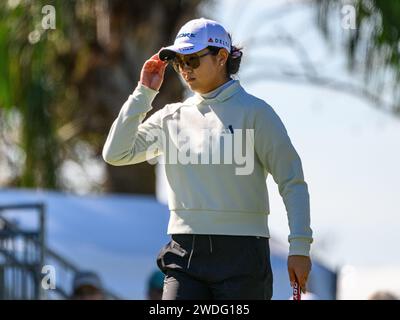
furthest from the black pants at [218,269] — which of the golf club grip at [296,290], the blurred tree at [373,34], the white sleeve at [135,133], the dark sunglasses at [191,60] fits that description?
the blurred tree at [373,34]

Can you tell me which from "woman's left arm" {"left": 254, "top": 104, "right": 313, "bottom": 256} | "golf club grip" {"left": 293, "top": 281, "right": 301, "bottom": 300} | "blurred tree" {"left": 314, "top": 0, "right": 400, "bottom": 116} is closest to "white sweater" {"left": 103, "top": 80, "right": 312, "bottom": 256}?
"woman's left arm" {"left": 254, "top": 104, "right": 313, "bottom": 256}

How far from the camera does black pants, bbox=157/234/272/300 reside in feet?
16.7

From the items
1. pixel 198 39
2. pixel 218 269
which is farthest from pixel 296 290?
pixel 198 39

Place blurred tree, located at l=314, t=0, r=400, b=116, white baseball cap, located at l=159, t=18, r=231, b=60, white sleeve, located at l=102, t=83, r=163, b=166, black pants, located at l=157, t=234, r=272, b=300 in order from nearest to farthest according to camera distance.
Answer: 1. black pants, located at l=157, t=234, r=272, b=300
2. white baseball cap, located at l=159, t=18, r=231, b=60
3. white sleeve, located at l=102, t=83, r=163, b=166
4. blurred tree, located at l=314, t=0, r=400, b=116

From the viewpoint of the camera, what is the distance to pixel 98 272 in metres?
11.6

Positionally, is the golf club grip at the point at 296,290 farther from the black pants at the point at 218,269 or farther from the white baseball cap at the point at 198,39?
the white baseball cap at the point at 198,39

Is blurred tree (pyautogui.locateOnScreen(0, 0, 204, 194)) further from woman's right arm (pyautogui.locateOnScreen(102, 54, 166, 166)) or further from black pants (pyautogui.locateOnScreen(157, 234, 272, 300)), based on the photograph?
black pants (pyautogui.locateOnScreen(157, 234, 272, 300))

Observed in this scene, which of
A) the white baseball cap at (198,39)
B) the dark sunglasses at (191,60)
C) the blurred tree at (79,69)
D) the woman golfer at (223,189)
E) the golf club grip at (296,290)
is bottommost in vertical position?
the golf club grip at (296,290)

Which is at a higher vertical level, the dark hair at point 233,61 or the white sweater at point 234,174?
the dark hair at point 233,61

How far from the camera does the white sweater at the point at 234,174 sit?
5145mm

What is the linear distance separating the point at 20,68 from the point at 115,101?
214cm

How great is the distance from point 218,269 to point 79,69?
35.1 ft
